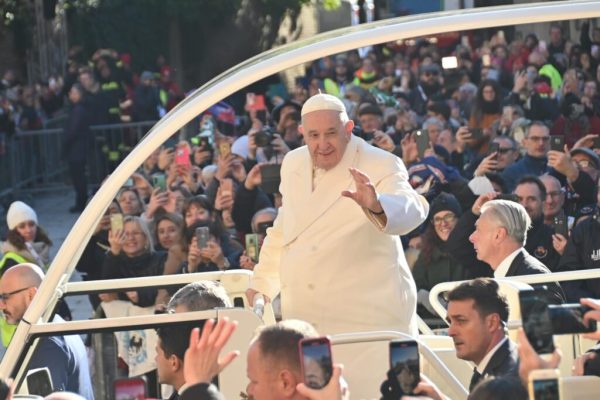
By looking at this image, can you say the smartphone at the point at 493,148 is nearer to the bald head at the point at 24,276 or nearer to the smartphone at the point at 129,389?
the bald head at the point at 24,276

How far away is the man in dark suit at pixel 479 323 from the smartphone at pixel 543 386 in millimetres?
1800

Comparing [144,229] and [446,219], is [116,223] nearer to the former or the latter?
[144,229]

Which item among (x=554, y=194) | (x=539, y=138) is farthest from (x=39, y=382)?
(x=539, y=138)

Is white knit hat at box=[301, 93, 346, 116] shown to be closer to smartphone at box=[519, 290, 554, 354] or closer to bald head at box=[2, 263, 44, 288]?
bald head at box=[2, 263, 44, 288]

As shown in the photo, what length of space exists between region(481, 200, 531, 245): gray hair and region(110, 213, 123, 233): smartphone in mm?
3861

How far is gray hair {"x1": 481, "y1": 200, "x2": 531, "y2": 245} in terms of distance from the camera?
7.24m

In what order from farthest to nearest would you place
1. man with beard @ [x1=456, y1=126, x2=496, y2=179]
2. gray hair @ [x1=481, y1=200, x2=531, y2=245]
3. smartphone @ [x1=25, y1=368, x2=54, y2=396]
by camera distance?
man with beard @ [x1=456, y1=126, x2=496, y2=179], gray hair @ [x1=481, y1=200, x2=531, y2=245], smartphone @ [x1=25, y1=368, x2=54, y2=396]

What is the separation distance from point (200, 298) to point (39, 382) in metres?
0.79

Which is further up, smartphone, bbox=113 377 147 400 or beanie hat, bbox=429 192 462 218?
beanie hat, bbox=429 192 462 218

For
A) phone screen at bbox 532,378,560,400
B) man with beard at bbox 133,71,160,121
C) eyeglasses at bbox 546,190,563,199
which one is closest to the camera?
phone screen at bbox 532,378,560,400

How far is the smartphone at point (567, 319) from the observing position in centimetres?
388

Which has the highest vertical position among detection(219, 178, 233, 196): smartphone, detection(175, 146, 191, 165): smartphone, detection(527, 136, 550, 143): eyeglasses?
detection(175, 146, 191, 165): smartphone

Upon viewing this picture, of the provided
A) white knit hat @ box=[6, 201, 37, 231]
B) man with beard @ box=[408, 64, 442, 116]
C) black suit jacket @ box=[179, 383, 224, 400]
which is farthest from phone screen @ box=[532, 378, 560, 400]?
man with beard @ box=[408, 64, 442, 116]

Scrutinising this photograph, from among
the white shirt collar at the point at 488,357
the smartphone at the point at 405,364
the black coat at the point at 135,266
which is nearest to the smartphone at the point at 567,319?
the smartphone at the point at 405,364
